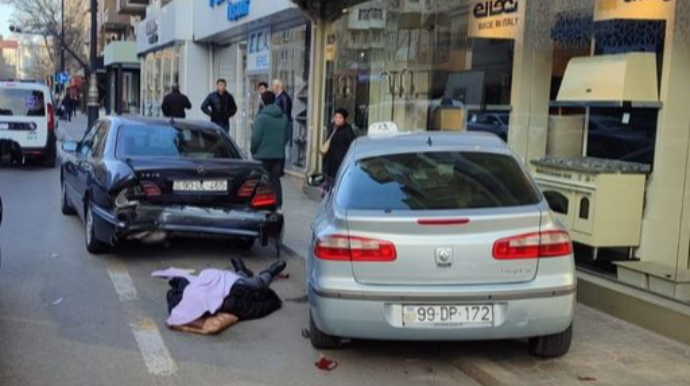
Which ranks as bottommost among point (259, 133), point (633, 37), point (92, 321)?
point (92, 321)

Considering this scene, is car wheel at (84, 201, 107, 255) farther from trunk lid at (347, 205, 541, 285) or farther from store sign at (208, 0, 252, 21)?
store sign at (208, 0, 252, 21)

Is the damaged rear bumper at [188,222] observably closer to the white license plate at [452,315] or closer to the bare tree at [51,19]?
the white license plate at [452,315]

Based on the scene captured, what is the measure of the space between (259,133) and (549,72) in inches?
168

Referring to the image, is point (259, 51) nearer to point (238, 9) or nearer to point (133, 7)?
point (238, 9)

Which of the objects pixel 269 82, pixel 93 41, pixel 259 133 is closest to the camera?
pixel 259 133

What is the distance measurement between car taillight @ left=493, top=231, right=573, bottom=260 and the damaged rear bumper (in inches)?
152

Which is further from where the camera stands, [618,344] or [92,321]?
[92,321]

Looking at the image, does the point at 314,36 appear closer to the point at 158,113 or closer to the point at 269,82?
the point at 269,82

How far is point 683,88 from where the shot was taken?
6.75 meters

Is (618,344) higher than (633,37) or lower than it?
lower

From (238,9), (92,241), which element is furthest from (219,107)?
(92,241)

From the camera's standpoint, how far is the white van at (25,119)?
17234 mm

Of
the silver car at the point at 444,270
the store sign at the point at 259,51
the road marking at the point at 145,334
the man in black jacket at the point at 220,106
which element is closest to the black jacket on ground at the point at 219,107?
the man in black jacket at the point at 220,106

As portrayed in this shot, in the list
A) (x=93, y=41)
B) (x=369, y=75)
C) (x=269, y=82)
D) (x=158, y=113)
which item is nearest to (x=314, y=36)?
(x=369, y=75)
